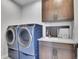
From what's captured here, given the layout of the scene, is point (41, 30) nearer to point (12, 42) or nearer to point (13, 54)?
point (12, 42)

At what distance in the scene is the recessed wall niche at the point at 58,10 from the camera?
83.7 inches

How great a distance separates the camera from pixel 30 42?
254 centimetres

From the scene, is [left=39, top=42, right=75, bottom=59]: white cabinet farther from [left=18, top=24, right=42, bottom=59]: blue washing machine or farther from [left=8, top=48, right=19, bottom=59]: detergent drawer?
[left=8, top=48, right=19, bottom=59]: detergent drawer

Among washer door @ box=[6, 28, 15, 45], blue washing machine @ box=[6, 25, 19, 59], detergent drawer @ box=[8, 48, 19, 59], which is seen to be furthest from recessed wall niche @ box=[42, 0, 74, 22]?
detergent drawer @ box=[8, 48, 19, 59]

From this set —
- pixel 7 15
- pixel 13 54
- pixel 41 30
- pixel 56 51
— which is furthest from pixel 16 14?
pixel 56 51

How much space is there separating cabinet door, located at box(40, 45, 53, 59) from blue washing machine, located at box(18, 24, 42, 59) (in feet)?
0.49

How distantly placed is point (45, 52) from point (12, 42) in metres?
1.22

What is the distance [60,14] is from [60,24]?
1.05ft

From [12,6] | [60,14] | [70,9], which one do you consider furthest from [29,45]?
[12,6]

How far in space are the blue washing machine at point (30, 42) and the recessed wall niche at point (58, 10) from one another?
0.41 metres

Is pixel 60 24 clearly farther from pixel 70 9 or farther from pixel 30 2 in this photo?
pixel 30 2

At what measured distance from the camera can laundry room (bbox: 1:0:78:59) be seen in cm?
204

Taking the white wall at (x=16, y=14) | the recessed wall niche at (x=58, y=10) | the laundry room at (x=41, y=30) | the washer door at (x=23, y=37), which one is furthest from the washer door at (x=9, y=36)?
the recessed wall niche at (x=58, y=10)

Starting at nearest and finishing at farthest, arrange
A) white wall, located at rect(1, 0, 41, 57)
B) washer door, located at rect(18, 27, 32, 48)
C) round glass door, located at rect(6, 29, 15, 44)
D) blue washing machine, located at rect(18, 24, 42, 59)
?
1. blue washing machine, located at rect(18, 24, 42, 59)
2. washer door, located at rect(18, 27, 32, 48)
3. white wall, located at rect(1, 0, 41, 57)
4. round glass door, located at rect(6, 29, 15, 44)
